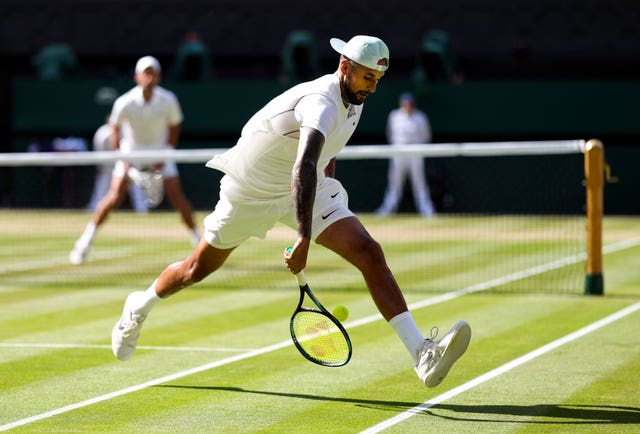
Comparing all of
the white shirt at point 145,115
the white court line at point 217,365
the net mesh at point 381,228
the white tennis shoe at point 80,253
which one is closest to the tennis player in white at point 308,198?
the white court line at point 217,365

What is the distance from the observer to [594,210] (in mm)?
11570

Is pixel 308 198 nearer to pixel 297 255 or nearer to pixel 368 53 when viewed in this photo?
pixel 297 255

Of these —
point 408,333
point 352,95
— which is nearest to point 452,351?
point 408,333

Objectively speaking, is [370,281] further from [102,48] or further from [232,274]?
[102,48]

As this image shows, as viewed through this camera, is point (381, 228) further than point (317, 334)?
Yes

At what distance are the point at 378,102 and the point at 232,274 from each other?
11194 mm

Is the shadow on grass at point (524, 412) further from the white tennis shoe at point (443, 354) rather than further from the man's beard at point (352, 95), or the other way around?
the man's beard at point (352, 95)

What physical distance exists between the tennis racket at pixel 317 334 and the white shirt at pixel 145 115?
8.07 m

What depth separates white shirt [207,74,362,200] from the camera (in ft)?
22.1

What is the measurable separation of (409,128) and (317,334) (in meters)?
16.2

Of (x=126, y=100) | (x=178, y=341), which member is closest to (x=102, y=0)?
(x=126, y=100)

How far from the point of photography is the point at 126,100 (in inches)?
586

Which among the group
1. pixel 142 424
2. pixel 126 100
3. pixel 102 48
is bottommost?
pixel 142 424

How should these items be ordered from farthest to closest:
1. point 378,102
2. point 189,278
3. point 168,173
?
point 378,102 → point 168,173 → point 189,278
